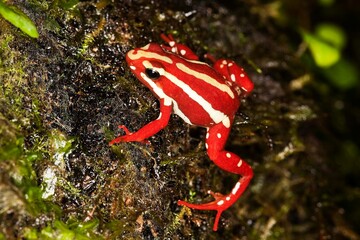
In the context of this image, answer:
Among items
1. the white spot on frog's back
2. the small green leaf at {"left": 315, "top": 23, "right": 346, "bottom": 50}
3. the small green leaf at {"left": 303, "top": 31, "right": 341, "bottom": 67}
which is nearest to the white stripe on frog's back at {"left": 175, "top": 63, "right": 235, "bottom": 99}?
the white spot on frog's back

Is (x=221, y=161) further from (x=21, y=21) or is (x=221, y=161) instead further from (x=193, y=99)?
(x=21, y=21)

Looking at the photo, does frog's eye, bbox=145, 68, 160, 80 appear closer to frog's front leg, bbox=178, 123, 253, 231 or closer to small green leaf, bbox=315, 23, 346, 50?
frog's front leg, bbox=178, 123, 253, 231

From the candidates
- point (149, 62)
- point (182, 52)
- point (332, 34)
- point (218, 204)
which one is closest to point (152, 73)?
point (149, 62)

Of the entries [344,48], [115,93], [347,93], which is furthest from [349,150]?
[115,93]

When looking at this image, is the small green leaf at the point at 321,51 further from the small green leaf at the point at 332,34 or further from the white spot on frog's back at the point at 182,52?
the white spot on frog's back at the point at 182,52

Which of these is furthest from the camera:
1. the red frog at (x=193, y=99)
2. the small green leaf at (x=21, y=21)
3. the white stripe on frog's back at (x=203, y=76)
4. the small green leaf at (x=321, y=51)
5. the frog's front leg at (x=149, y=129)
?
the small green leaf at (x=321, y=51)

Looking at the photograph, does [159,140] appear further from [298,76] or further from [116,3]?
[298,76]

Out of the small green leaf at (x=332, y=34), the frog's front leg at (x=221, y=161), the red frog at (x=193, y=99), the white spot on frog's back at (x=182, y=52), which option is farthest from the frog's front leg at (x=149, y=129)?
the small green leaf at (x=332, y=34)
